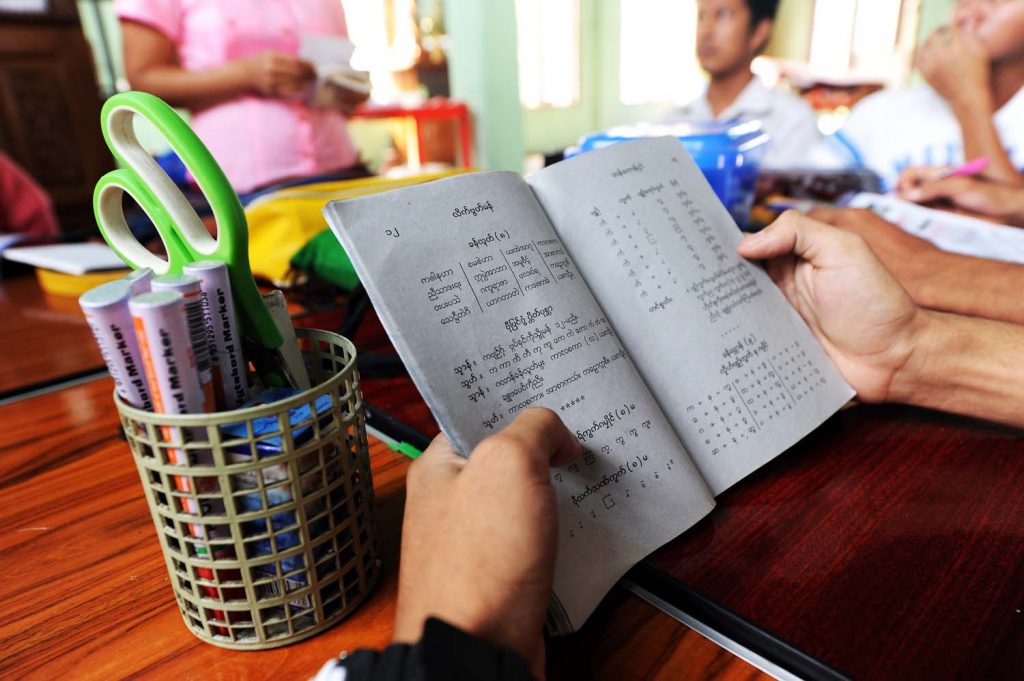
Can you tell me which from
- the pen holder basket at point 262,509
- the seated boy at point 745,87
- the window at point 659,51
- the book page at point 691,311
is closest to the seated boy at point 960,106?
the seated boy at point 745,87

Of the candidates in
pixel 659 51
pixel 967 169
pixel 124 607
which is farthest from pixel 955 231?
pixel 659 51

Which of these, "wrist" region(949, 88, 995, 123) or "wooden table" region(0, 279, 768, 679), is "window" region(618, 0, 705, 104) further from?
"wooden table" region(0, 279, 768, 679)

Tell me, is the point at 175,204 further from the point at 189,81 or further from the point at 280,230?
the point at 189,81

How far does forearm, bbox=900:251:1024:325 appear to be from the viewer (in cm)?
76

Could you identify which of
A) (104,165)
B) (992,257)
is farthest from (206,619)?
(104,165)

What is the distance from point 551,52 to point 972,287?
202 inches

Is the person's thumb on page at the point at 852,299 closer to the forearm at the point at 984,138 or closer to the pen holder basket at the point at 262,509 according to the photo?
the pen holder basket at the point at 262,509

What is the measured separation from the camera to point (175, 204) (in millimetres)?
357

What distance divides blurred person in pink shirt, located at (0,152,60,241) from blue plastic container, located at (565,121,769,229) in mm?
1353

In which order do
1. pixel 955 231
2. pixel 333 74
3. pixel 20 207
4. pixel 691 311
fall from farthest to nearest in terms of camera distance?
1. pixel 20 207
2. pixel 333 74
3. pixel 955 231
4. pixel 691 311

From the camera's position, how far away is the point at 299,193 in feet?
3.66

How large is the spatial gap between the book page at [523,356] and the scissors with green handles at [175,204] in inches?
2.6

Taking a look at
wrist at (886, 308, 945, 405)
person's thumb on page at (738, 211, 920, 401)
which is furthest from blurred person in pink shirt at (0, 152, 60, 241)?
wrist at (886, 308, 945, 405)

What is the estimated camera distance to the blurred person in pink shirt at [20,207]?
1.47m
